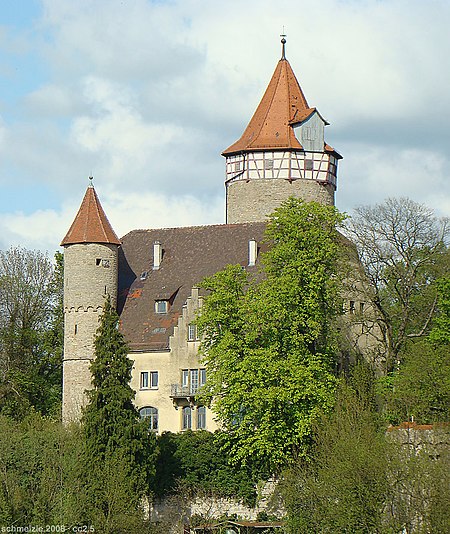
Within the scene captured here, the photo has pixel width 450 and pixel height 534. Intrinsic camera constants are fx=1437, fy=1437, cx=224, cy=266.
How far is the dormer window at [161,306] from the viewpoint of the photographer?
5600 cm

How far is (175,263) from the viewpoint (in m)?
57.8

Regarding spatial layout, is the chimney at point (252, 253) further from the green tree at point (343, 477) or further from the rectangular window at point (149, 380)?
the green tree at point (343, 477)

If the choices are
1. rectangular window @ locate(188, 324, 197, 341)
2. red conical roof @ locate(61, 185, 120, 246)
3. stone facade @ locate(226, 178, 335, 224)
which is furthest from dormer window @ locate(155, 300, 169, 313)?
stone facade @ locate(226, 178, 335, 224)

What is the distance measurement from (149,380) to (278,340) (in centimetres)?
896

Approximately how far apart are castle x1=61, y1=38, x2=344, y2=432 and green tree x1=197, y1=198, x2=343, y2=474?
511 centimetres

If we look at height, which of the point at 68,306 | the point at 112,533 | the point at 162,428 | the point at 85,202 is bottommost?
the point at 112,533

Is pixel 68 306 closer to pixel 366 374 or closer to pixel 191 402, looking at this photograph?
pixel 191 402

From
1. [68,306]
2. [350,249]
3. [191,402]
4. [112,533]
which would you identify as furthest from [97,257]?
[112,533]

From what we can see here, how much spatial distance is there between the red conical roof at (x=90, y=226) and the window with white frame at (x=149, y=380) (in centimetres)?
557

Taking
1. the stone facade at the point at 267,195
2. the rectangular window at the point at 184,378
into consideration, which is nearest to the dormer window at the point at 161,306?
the rectangular window at the point at 184,378

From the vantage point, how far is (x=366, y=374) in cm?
4672

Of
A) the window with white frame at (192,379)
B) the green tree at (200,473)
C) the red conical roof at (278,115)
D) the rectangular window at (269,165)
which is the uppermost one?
the red conical roof at (278,115)

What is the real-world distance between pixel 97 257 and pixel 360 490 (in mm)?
24502

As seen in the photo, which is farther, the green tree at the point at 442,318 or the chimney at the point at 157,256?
the chimney at the point at 157,256
